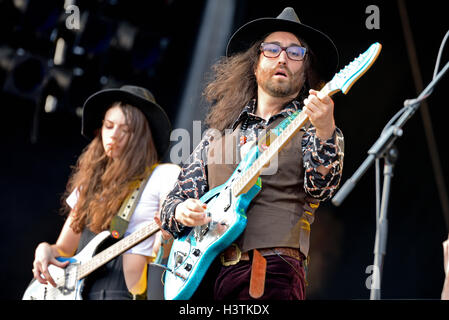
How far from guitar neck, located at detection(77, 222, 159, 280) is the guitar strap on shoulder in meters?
0.08

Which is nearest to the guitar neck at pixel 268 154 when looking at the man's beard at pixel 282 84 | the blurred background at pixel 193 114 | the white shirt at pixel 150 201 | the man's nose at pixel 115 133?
the man's beard at pixel 282 84

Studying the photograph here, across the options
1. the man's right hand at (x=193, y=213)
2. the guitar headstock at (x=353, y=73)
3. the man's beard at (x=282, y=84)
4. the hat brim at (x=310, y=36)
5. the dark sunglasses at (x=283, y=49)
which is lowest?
the man's right hand at (x=193, y=213)

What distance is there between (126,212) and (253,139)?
1.04m

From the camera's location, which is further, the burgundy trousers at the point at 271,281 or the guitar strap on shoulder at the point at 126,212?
the guitar strap on shoulder at the point at 126,212

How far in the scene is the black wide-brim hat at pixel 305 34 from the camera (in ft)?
8.00

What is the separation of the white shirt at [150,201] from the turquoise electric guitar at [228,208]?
2.34 feet

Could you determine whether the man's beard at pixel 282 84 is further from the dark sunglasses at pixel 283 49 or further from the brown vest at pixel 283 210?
the brown vest at pixel 283 210

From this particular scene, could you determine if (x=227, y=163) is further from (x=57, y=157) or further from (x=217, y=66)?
(x=57, y=157)

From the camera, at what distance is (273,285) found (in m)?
1.98

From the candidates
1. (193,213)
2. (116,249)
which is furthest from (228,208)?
(116,249)

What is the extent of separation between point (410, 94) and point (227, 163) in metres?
2.38

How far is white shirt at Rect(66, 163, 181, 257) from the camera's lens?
2.96 m

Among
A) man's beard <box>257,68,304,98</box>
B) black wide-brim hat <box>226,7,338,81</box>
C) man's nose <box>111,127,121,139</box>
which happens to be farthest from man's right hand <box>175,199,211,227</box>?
man's nose <box>111,127,121,139</box>

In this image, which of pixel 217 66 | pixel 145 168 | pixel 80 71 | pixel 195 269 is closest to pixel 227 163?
pixel 195 269
